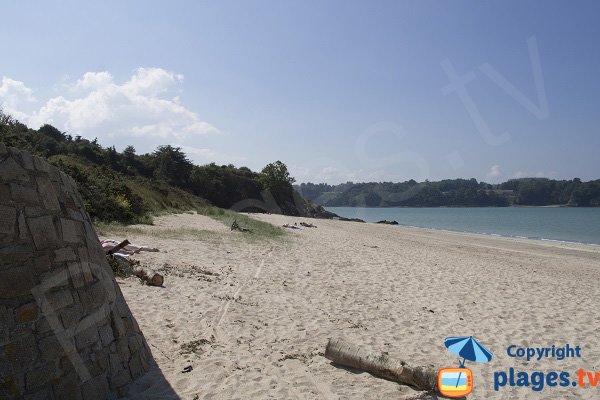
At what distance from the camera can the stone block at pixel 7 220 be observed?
3.36 meters

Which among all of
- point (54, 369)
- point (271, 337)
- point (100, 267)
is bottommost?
point (271, 337)

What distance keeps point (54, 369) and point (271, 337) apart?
3195mm

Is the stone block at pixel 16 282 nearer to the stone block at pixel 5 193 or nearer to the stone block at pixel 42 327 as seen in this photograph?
the stone block at pixel 42 327

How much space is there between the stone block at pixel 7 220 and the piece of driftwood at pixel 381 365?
3780 millimetres

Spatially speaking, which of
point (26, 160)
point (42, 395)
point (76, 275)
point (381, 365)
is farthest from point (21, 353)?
point (381, 365)

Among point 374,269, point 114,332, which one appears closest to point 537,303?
point 374,269

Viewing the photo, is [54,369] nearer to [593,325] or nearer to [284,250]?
[593,325]

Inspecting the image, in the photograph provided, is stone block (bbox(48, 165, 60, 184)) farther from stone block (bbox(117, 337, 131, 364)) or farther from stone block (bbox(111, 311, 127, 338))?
stone block (bbox(117, 337, 131, 364))

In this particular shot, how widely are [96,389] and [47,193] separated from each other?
1.90 metres

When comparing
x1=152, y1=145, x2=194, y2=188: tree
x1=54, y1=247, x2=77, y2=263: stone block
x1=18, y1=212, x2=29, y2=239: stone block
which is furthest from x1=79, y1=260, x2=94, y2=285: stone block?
x1=152, y1=145, x2=194, y2=188: tree

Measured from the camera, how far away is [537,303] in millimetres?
8609

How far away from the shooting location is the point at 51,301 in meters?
3.54

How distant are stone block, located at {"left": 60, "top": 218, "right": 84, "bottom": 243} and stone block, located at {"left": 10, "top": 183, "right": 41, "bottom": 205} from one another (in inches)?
14.0

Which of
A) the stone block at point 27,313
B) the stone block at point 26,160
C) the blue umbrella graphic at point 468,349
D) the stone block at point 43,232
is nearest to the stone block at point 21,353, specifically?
the stone block at point 27,313
